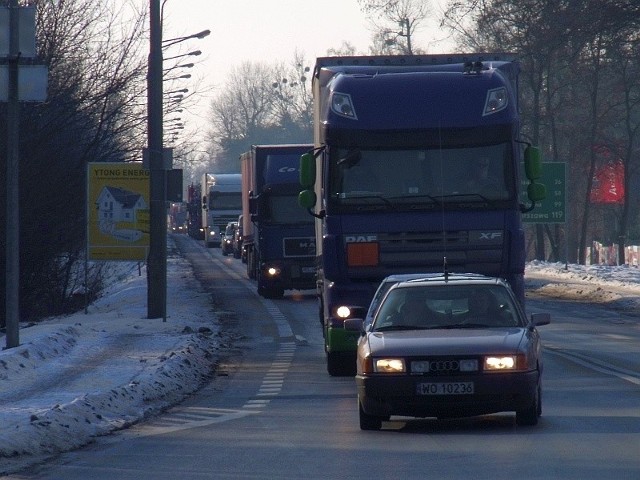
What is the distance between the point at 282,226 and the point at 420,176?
A: 18.9 meters

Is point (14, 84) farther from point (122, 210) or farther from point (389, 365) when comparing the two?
point (389, 365)

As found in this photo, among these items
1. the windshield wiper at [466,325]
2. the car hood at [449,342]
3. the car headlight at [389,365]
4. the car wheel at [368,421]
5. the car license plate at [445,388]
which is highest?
the windshield wiper at [466,325]

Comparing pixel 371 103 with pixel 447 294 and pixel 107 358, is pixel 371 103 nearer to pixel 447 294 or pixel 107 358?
pixel 447 294

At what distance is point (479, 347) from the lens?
39.2 ft

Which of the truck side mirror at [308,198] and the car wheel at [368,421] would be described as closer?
the car wheel at [368,421]

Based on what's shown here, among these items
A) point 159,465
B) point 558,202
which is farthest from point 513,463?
point 558,202

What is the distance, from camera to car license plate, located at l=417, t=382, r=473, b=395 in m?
11.8

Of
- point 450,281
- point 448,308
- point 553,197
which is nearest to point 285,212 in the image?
point 553,197

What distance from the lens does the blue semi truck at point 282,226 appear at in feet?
115

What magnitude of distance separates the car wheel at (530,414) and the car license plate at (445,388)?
0.55 metres

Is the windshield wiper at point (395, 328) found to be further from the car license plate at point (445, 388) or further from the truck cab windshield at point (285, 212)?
the truck cab windshield at point (285, 212)

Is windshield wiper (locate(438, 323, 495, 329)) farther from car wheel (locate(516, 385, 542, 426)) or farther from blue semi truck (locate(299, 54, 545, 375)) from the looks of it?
blue semi truck (locate(299, 54, 545, 375))

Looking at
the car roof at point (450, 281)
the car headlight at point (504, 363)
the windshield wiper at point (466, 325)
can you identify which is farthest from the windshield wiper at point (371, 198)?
the car headlight at point (504, 363)

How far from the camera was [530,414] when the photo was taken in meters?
12.1
